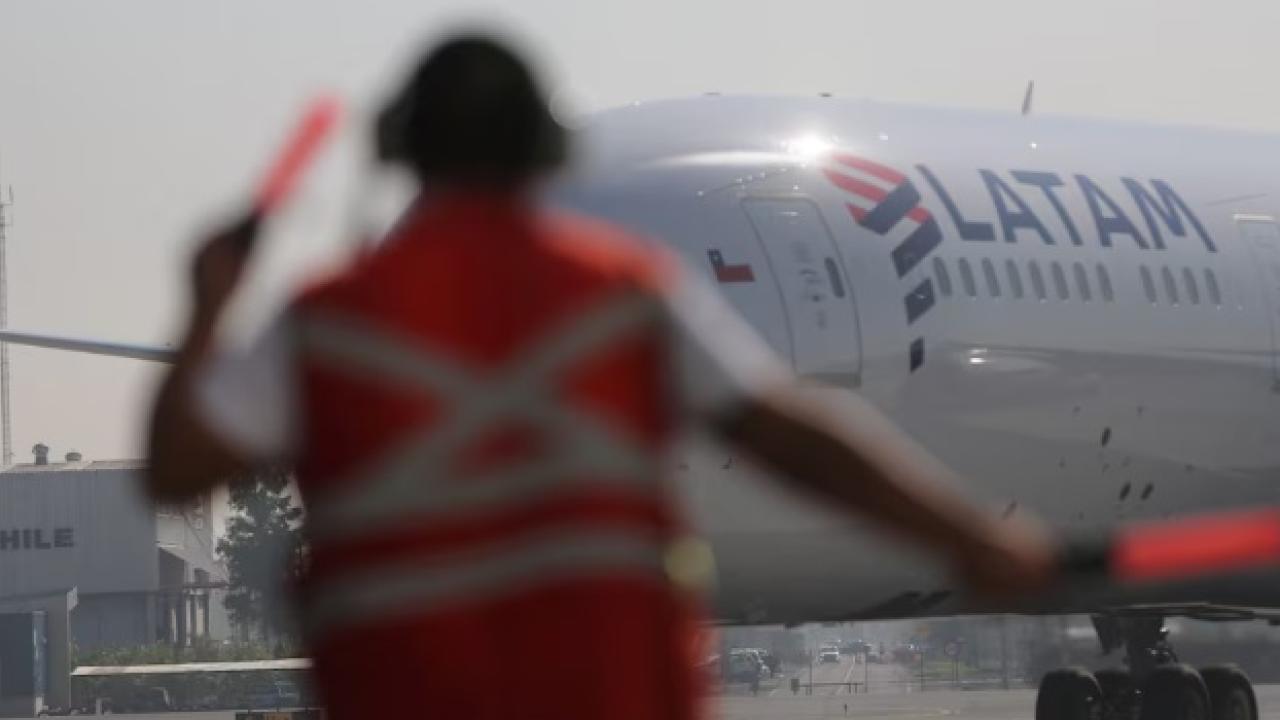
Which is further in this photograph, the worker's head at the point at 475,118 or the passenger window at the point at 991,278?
the passenger window at the point at 991,278

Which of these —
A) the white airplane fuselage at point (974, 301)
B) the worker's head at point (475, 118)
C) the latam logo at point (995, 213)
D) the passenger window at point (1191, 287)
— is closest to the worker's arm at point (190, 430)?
the worker's head at point (475, 118)

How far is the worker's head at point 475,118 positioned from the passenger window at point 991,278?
43.0ft

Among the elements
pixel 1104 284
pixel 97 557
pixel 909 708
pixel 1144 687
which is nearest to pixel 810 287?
pixel 1104 284

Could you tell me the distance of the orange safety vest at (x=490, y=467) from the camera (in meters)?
4.11

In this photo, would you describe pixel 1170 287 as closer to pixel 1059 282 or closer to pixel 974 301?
pixel 1059 282

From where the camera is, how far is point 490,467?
13.5 ft

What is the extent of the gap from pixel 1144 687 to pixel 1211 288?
484 cm

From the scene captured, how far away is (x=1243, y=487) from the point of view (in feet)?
62.0

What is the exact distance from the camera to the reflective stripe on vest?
411 centimetres

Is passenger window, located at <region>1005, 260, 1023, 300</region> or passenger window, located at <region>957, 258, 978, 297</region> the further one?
passenger window, located at <region>1005, 260, 1023, 300</region>

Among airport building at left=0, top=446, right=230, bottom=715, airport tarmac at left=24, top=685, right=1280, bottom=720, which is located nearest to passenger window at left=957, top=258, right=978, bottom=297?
airport tarmac at left=24, top=685, right=1280, bottom=720

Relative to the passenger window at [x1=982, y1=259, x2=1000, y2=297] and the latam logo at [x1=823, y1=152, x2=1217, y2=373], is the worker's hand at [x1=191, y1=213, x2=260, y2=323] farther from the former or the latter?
the passenger window at [x1=982, y1=259, x2=1000, y2=297]

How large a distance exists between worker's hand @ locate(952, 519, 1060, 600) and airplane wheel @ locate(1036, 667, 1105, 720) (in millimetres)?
19200

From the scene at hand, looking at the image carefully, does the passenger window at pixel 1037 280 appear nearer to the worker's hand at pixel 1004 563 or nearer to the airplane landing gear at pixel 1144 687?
the airplane landing gear at pixel 1144 687
